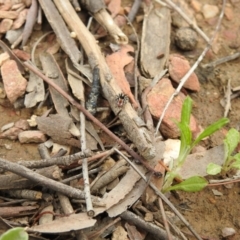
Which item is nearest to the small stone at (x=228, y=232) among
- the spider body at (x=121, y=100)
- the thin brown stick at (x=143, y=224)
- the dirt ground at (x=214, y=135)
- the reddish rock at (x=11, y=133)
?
the dirt ground at (x=214, y=135)

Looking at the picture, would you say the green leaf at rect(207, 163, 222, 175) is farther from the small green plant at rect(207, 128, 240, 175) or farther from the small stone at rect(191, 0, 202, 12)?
the small stone at rect(191, 0, 202, 12)

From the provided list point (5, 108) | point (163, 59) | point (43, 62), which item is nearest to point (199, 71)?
point (163, 59)

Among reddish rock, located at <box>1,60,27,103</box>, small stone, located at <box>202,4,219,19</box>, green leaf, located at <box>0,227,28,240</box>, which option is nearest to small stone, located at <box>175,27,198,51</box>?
small stone, located at <box>202,4,219,19</box>

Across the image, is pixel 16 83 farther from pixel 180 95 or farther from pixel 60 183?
pixel 180 95

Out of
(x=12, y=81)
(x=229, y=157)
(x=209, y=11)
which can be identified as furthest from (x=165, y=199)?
(x=209, y=11)

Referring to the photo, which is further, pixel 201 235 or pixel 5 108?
pixel 5 108

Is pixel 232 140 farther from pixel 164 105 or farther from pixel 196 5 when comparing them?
pixel 196 5
